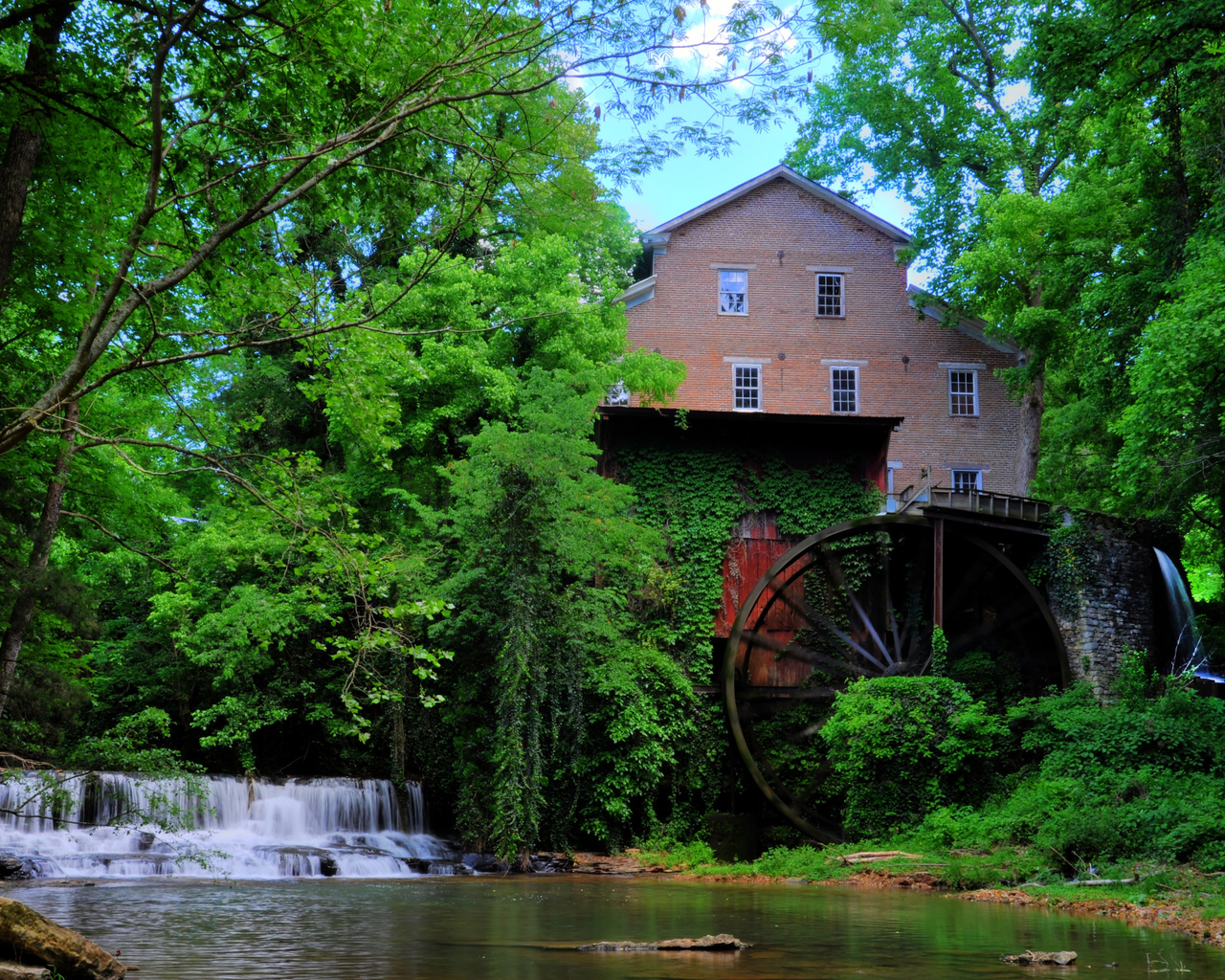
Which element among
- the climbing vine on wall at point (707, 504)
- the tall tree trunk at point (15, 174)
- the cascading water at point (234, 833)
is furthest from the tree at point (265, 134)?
the climbing vine on wall at point (707, 504)

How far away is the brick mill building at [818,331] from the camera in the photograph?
26328mm

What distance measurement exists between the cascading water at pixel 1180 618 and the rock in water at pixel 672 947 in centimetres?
1560

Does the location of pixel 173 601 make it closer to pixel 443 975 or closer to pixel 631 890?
pixel 631 890

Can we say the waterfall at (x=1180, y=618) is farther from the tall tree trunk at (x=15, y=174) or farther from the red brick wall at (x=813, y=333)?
the tall tree trunk at (x=15, y=174)

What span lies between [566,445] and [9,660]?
8.01m

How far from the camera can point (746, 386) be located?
26375 millimetres

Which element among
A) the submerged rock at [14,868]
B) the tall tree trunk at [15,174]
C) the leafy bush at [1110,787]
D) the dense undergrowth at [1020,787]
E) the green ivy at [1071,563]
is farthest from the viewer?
the green ivy at [1071,563]

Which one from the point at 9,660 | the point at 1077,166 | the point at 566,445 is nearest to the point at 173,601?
the point at 9,660

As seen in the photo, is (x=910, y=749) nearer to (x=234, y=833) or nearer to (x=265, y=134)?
(x=234, y=833)

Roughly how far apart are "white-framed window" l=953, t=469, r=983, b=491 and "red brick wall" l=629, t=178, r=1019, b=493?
0.52 feet

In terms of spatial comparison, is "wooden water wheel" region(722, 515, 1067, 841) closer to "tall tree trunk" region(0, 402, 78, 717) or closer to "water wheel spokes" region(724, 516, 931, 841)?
"water wheel spokes" region(724, 516, 931, 841)

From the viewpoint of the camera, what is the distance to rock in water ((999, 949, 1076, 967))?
22.3 feet

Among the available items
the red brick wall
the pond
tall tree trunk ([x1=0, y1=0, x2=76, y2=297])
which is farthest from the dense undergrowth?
tall tree trunk ([x1=0, y1=0, x2=76, y2=297])

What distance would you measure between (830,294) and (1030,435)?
5.87 metres
